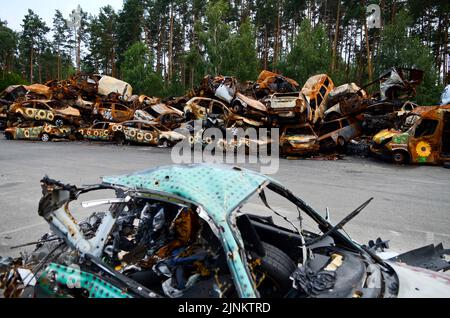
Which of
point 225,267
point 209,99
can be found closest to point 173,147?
point 209,99

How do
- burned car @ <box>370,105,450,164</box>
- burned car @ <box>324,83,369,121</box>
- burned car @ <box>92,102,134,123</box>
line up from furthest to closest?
1. burned car @ <box>92,102,134,123</box>
2. burned car @ <box>324,83,369,121</box>
3. burned car @ <box>370,105,450,164</box>

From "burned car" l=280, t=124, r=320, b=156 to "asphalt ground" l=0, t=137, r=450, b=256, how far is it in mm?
742

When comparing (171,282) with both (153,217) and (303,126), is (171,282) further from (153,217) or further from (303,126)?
(303,126)

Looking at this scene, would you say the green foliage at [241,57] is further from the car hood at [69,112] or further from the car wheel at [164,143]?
the car wheel at [164,143]

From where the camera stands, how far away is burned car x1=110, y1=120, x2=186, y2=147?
17562 mm

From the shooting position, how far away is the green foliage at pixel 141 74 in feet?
117

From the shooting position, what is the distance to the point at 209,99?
57.3 feet

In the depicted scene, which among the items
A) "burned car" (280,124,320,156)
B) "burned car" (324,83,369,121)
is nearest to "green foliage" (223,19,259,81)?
"burned car" (324,83,369,121)

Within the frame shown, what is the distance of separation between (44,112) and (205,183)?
67.1ft

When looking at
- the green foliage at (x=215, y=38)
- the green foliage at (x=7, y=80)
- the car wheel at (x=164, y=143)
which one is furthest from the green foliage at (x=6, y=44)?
the car wheel at (x=164, y=143)

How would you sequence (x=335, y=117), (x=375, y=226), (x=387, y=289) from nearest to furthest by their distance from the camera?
(x=387, y=289) → (x=375, y=226) → (x=335, y=117)

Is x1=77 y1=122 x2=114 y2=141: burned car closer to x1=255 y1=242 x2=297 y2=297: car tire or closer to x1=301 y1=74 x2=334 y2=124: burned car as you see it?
x1=301 y1=74 x2=334 y2=124: burned car
